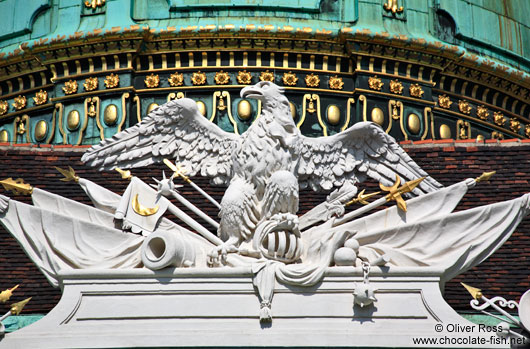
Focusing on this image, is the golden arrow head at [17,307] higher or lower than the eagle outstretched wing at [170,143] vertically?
lower

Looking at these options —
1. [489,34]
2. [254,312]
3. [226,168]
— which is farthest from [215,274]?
[489,34]

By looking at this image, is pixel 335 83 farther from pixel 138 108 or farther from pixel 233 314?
pixel 233 314

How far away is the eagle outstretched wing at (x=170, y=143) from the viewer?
80.4 feet

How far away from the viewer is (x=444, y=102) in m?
Result: 35.1

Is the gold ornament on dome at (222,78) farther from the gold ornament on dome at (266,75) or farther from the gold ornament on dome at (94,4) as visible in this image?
the gold ornament on dome at (94,4)

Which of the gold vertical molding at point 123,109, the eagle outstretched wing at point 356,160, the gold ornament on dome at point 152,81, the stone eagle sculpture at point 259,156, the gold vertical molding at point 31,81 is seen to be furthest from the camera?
the gold vertical molding at point 31,81

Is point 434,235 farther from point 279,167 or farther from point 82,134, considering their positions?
point 82,134

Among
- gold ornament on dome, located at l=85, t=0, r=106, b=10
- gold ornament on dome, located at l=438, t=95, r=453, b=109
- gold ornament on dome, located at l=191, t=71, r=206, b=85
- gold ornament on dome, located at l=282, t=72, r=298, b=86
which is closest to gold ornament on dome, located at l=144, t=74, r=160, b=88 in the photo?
gold ornament on dome, located at l=191, t=71, r=206, b=85

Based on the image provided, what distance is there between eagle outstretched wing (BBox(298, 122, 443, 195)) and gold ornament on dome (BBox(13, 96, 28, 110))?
41.3 ft

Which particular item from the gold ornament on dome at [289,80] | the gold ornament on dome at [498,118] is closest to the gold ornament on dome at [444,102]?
the gold ornament on dome at [498,118]

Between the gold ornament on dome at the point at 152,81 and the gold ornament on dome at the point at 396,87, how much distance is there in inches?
189

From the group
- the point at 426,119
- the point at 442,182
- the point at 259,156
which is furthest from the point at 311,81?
the point at 259,156

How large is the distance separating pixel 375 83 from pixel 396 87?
50 centimetres

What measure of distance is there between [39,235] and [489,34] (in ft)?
53.3
